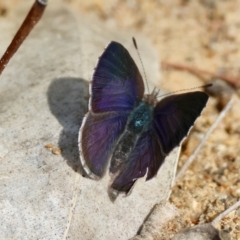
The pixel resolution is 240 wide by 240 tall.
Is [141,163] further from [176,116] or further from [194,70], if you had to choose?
[194,70]

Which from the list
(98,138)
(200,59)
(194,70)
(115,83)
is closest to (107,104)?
(115,83)

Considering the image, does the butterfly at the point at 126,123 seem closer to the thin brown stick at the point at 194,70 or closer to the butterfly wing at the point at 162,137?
the butterfly wing at the point at 162,137

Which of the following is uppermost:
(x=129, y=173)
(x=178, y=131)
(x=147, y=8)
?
(x=178, y=131)

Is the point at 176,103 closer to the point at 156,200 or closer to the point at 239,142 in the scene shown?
the point at 156,200

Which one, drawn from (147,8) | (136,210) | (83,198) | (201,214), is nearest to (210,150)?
(201,214)

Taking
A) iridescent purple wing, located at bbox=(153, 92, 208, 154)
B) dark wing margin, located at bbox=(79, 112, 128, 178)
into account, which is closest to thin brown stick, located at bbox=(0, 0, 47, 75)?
dark wing margin, located at bbox=(79, 112, 128, 178)

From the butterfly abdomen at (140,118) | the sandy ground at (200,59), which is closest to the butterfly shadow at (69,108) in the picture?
the butterfly abdomen at (140,118)
